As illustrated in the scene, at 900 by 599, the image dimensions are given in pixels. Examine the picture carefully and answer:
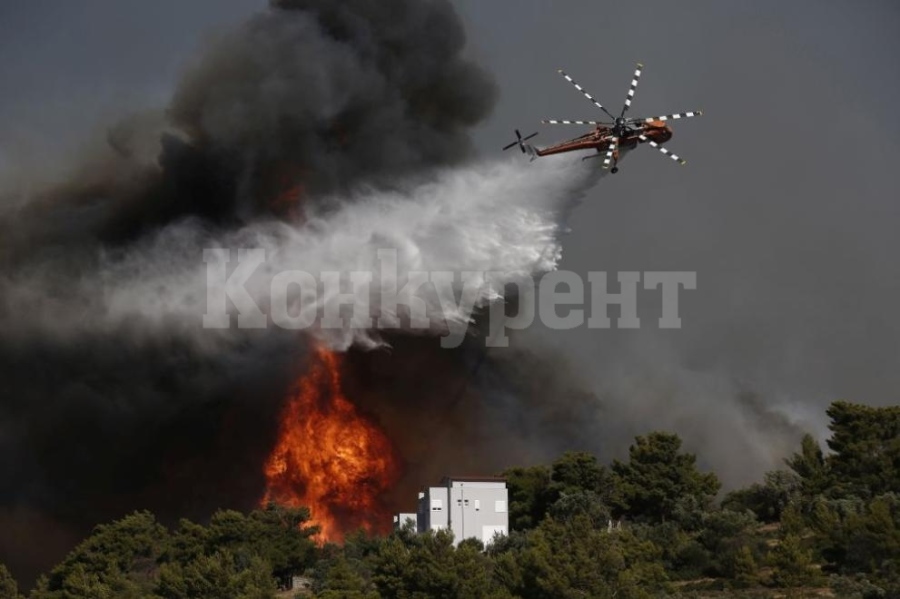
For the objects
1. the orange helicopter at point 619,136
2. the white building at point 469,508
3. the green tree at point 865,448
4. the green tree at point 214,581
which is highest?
the orange helicopter at point 619,136

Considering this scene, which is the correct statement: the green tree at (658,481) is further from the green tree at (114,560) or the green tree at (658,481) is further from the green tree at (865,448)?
the green tree at (114,560)

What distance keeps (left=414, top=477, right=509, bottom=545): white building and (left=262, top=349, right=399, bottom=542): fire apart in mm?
7683

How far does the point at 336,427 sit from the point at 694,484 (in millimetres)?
26691

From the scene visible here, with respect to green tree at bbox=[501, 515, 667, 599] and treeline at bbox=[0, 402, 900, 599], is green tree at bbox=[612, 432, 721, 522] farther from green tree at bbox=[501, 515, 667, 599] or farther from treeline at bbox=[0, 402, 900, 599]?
green tree at bbox=[501, 515, 667, 599]

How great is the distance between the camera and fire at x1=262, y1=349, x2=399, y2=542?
109688 mm

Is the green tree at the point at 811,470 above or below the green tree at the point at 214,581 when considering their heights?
above

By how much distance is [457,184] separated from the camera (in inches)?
4122

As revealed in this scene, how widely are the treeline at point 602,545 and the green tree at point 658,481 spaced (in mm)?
104

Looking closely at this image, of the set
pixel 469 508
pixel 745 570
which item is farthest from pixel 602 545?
pixel 469 508

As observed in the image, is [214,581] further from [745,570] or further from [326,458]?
[745,570]

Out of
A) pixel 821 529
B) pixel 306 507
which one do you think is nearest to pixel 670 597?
pixel 821 529

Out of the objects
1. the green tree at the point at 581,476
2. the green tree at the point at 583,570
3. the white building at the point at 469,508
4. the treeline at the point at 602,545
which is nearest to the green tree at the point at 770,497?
Answer: the treeline at the point at 602,545

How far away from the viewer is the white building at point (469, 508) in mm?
103750

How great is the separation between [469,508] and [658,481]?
1342cm
